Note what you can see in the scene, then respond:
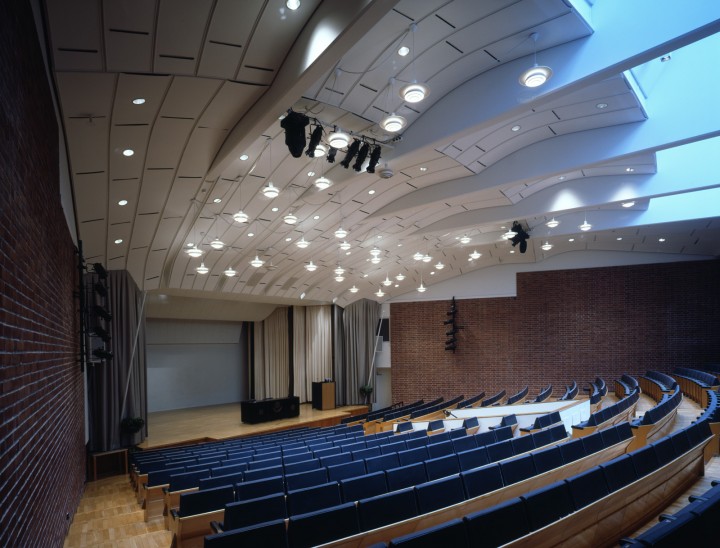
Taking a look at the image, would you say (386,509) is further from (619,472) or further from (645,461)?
(645,461)

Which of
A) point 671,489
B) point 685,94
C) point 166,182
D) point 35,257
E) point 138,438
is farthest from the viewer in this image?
point 138,438

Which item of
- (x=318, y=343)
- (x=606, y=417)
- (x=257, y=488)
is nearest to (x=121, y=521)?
(x=257, y=488)

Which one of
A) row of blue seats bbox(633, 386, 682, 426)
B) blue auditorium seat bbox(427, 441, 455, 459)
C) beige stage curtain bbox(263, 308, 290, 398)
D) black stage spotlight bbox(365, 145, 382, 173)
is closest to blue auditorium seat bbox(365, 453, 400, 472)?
blue auditorium seat bbox(427, 441, 455, 459)

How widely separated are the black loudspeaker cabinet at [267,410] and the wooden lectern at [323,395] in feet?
6.71

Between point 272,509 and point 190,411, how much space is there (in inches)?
757

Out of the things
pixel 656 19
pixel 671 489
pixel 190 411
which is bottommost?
pixel 190 411

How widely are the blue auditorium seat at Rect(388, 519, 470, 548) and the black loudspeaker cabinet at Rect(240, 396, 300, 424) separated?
53.9 feet

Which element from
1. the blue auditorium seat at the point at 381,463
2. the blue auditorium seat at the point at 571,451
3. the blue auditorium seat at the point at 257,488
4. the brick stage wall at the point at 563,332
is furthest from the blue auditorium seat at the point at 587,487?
the brick stage wall at the point at 563,332

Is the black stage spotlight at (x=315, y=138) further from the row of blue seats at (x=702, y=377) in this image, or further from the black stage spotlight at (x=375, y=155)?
the row of blue seats at (x=702, y=377)

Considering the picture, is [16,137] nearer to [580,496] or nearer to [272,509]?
[272,509]

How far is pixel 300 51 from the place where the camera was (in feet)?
19.5

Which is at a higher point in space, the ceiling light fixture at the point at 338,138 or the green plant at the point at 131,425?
the ceiling light fixture at the point at 338,138

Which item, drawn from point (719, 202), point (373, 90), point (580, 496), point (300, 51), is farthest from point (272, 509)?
point (719, 202)

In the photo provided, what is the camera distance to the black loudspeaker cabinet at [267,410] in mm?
19094
